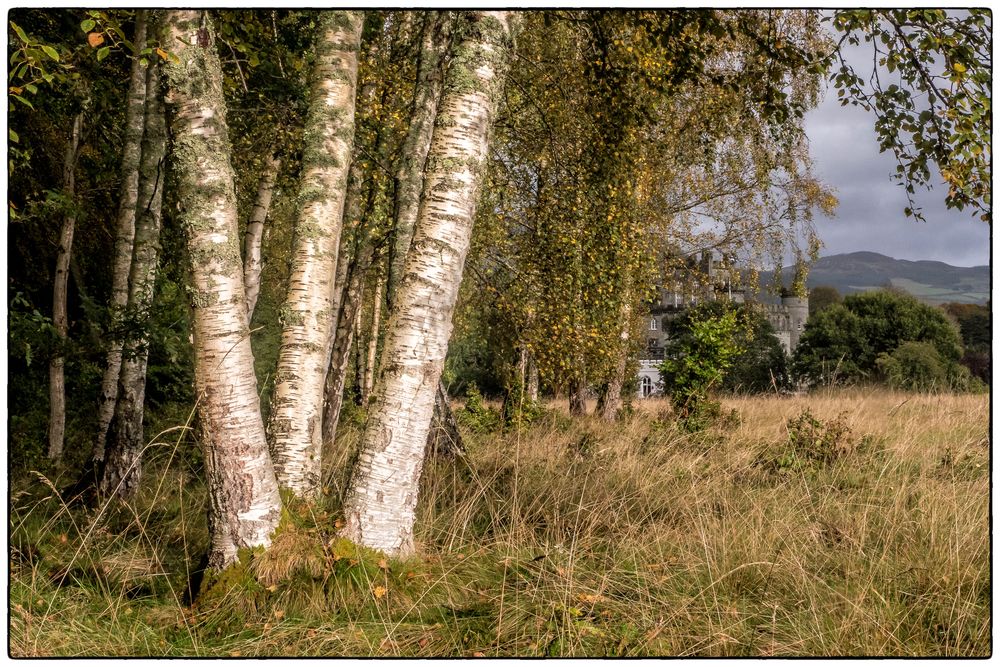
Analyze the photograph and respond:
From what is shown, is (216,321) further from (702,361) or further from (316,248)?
(702,361)

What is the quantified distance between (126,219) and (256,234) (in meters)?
1.15

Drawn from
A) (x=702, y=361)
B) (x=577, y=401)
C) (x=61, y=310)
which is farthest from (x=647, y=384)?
(x=61, y=310)

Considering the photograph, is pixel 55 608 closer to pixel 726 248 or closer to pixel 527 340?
pixel 527 340

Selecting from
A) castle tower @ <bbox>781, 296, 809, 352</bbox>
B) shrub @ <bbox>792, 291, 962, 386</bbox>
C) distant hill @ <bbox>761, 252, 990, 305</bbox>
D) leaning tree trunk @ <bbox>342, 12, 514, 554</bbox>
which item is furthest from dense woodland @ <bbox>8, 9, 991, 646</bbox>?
castle tower @ <bbox>781, 296, 809, 352</bbox>

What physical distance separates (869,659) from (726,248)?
1271 cm

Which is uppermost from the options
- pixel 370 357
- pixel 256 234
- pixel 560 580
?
pixel 256 234

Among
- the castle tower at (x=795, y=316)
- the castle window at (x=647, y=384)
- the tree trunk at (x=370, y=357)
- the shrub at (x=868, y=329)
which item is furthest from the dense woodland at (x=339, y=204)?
the castle tower at (x=795, y=316)

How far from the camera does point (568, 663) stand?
2725mm

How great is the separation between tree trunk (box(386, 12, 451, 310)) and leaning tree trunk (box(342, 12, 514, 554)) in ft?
6.66

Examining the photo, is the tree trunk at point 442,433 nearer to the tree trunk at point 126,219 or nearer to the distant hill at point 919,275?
the tree trunk at point 126,219

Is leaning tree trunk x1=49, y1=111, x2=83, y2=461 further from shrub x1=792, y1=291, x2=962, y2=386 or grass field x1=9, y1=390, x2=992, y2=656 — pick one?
shrub x1=792, y1=291, x2=962, y2=386

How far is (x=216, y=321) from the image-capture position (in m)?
3.19

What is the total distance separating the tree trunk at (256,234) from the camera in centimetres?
659

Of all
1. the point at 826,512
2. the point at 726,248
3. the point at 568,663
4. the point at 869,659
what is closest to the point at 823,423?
the point at 826,512
